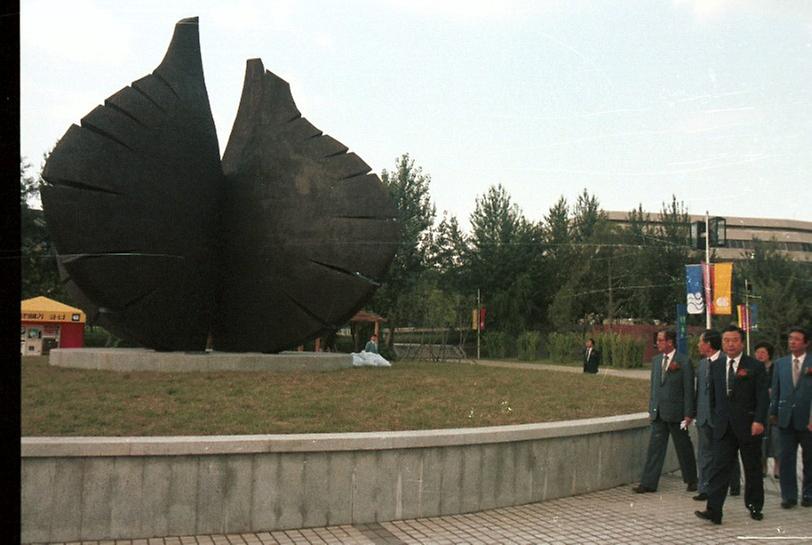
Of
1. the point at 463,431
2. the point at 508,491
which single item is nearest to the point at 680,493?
the point at 508,491

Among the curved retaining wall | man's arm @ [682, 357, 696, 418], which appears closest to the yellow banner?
man's arm @ [682, 357, 696, 418]

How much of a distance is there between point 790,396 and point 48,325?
20.3 metres

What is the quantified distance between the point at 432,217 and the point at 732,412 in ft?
101

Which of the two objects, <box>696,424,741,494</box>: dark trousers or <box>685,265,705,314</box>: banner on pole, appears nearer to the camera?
<box>696,424,741,494</box>: dark trousers

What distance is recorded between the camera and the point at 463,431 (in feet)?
22.5

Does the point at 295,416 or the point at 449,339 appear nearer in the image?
the point at 295,416

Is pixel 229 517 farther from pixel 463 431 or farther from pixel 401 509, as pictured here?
pixel 463 431

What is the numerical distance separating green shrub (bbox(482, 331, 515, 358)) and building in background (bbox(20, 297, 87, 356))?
2599cm

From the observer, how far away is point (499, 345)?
43344mm

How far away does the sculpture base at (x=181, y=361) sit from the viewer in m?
12.1

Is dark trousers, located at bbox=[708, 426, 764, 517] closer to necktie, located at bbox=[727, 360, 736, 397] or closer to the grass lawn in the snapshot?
necktie, located at bbox=[727, 360, 736, 397]

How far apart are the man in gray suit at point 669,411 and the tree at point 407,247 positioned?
26.5 meters

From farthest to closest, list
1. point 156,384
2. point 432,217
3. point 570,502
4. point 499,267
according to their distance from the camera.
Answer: point 499,267
point 432,217
point 156,384
point 570,502

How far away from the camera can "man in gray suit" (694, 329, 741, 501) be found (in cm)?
757
